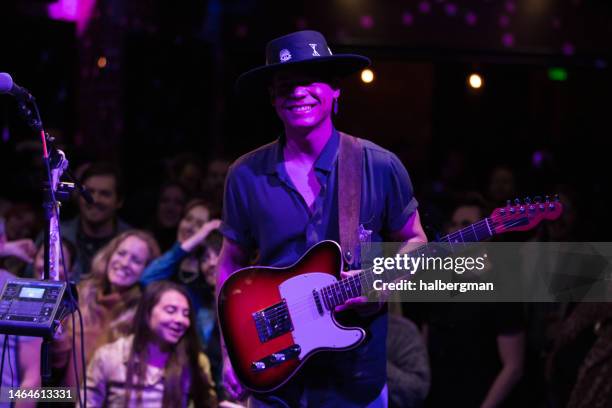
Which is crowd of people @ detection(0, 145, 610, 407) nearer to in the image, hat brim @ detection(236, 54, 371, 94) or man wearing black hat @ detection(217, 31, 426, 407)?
man wearing black hat @ detection(217, 31, 426, 407)

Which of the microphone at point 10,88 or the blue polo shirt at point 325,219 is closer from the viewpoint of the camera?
the microphone at point 10,88

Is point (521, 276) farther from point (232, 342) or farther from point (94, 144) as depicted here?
point (94, 144)

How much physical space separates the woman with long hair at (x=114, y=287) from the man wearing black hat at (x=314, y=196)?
1.78 meters

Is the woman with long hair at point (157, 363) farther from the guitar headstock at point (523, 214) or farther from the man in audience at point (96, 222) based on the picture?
the guitar headstock at point (523, 214)

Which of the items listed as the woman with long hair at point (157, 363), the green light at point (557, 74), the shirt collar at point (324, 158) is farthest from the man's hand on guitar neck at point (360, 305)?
the green light at point (557, 74)

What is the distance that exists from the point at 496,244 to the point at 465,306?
37cm

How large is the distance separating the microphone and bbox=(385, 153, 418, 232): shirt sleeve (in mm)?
1219

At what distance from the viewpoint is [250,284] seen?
3256 millimetres

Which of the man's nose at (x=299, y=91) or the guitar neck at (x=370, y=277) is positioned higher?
the man's nose at (x=299, y=91)

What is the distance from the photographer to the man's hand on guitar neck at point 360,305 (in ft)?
10.1

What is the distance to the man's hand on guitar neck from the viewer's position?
121 inches

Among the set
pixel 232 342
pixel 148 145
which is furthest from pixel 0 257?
pixel 148 145

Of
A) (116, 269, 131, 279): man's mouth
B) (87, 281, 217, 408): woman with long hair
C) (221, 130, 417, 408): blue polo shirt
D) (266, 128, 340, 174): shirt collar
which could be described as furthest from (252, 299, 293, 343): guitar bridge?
(116, 269, 131, 279): man's mouth

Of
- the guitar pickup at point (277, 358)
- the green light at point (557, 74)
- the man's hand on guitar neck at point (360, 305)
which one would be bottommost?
the guitar pickup at point (277, 358)
